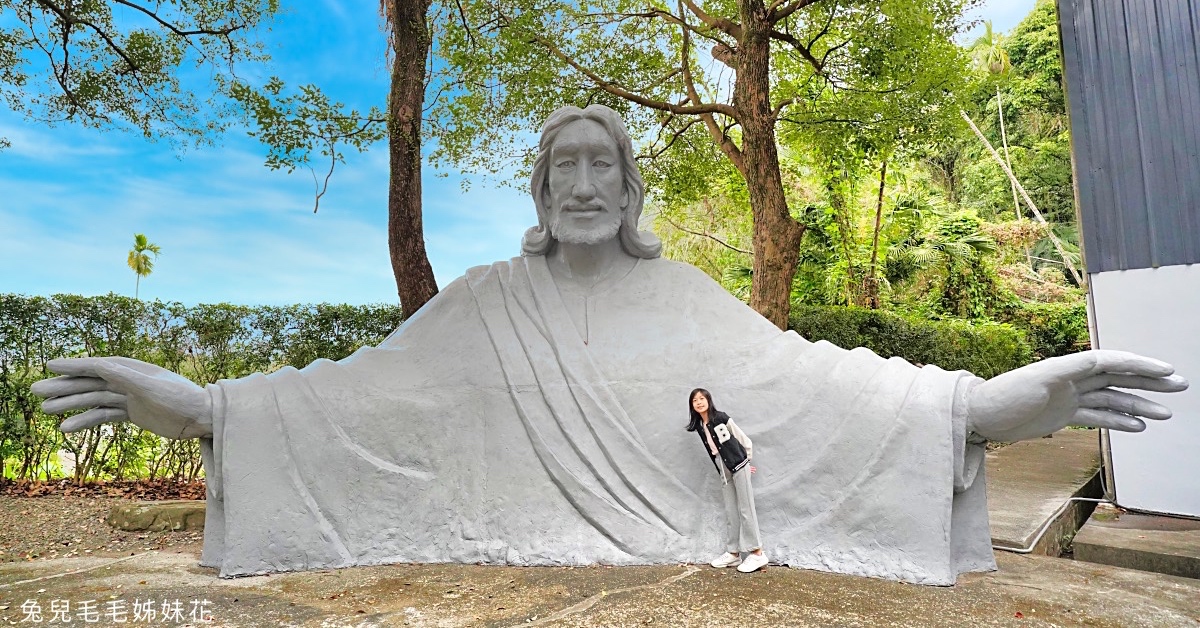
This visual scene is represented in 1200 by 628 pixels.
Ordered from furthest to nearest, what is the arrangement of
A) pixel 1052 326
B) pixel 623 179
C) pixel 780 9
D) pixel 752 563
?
pixel 1052 326, pixel 780 9, pixel 623 179, pixel 752 563

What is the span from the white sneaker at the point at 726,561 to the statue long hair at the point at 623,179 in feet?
5.56

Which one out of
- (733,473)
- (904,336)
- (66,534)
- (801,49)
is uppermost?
(801,49)

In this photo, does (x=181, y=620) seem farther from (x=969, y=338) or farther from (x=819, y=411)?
(x=969, y=338)

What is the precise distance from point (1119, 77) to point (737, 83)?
3.38 m

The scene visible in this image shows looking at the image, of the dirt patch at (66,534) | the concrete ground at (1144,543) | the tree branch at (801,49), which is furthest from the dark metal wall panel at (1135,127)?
the dirt patch at (66,534)

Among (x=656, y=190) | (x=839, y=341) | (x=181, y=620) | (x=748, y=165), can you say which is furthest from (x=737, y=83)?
(x=181, y=620)

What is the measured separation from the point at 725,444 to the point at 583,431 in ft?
2.28

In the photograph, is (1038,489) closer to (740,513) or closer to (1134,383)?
(1134,383)

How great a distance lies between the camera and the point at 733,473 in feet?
10.9

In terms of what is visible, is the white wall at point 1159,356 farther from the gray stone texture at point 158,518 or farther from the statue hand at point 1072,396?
the gray stone texture at point 158,518

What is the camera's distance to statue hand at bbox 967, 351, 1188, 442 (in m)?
2.89

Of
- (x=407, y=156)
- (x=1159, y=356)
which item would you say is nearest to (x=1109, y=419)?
(x=1159, y=356)

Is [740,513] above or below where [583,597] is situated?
above

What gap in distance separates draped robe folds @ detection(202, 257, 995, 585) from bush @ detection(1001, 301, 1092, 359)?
1299 cm
